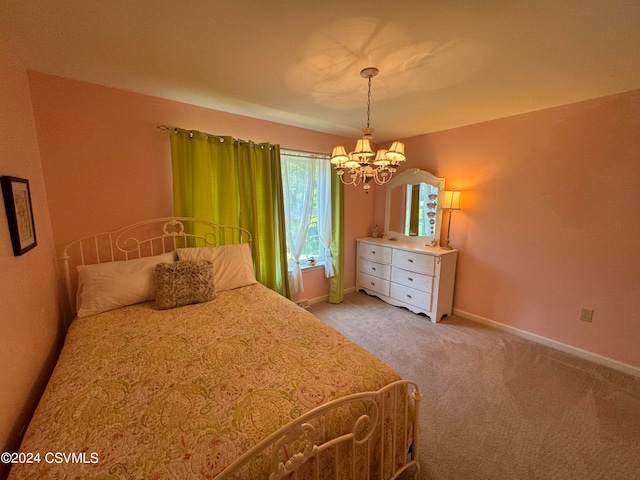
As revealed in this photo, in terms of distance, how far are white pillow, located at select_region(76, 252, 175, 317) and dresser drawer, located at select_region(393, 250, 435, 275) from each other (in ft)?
8.72

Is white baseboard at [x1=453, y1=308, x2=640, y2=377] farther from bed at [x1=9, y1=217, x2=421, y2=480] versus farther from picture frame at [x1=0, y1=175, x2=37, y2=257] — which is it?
picture frame at [x1=0, y1=175, x2=37, y2=257]

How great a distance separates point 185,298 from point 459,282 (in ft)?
9.98

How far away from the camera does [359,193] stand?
3857 millimetres

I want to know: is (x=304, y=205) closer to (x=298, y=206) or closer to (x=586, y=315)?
(x=298, y=206)

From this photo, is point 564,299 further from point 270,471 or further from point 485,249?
point 270,471

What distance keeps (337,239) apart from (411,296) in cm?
120

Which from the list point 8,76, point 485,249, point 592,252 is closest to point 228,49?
point 8,76

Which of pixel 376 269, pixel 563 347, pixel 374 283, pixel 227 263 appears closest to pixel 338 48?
pixel 227 263

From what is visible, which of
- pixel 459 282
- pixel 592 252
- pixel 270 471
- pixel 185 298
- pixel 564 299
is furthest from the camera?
pixel 459 282

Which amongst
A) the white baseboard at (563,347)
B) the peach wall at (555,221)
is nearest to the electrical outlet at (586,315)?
the peach wall at (555,221)

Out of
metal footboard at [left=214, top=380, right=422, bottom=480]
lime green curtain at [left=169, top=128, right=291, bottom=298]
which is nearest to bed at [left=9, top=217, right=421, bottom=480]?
metal footboard at [left=214, top=380, right=422, bottom=480]

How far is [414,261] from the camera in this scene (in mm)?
3117

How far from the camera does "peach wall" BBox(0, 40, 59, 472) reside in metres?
1.10

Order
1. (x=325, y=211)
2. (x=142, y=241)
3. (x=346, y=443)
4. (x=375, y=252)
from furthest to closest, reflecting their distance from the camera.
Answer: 1. (x=375, y=252)
2. (x=325, y=211)
3. (x=142, y=241)
4. (x=346, y=443)
